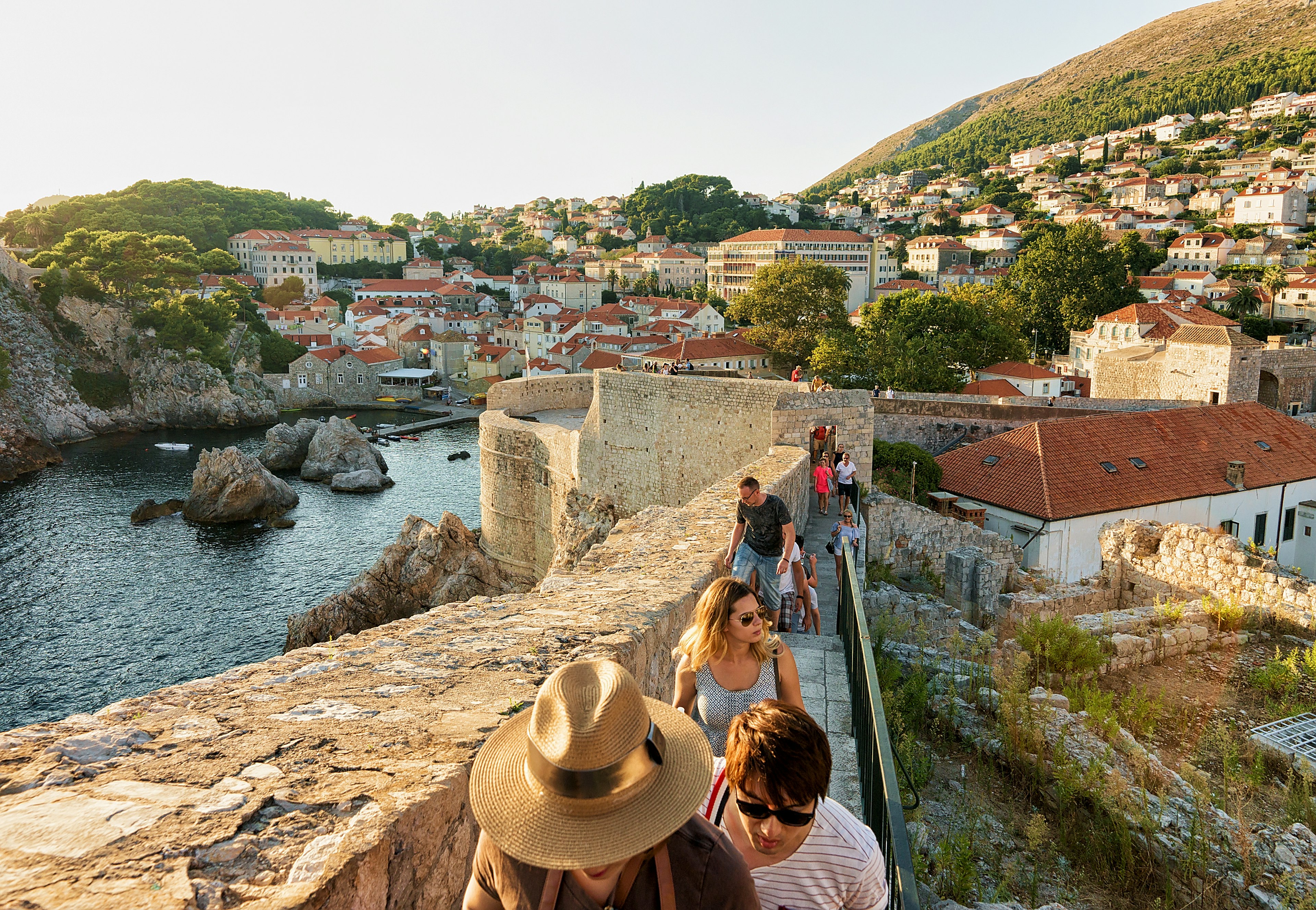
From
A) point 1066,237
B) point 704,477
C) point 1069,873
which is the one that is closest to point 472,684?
point 1069,873

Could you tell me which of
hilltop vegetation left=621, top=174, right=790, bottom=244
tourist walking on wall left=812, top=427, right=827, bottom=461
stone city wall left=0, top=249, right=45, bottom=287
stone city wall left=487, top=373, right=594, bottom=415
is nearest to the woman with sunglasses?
tourist walking on wall left=812, top=427, right=827, bottom=461

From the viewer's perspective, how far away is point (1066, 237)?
49562 millimetres

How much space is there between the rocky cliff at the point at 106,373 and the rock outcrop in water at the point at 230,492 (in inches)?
889

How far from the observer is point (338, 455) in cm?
3975

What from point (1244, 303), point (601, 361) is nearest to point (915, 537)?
point (601, 361)

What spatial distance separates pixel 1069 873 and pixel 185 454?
1942 inches

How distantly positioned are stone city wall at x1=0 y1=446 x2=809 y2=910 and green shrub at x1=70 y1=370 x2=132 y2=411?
60.5 m

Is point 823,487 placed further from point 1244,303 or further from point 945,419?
point 1244,303

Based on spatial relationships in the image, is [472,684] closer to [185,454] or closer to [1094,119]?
[185,454]

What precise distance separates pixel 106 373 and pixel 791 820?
66129 millimetres

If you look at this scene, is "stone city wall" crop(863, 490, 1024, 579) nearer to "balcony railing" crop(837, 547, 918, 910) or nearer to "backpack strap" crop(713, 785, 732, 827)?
"balcony railing" crop(837, 547, 918, 910)

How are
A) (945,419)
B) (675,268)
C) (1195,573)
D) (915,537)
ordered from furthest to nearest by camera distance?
1. (675,268)
2. (945,419)
3. (915,537)
4. (1195,573)

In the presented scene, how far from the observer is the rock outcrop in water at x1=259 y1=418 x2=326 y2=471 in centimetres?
4206

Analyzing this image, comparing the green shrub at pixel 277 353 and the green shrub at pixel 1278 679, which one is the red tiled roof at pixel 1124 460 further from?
the green shrub at pixel 277 353
